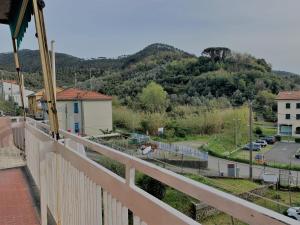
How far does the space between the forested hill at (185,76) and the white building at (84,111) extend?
40.9ft

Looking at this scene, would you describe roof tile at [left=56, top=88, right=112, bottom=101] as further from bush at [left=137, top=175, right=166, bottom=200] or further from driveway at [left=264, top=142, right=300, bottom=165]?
bush at [left=137, top=175, right=166, bottom=200]

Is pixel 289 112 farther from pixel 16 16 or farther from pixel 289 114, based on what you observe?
pixel 16 16

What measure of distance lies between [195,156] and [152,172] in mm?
17094

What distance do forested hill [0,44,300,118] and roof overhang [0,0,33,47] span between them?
29394 millimetres

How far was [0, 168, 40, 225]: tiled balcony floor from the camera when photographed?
240 cm

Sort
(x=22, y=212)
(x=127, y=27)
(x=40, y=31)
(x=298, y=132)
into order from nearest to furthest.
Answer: (x=40, y=31)
(x=22, y=212)
(x=127, y=27)
(x=298, y=132)

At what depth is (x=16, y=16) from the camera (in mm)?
2877

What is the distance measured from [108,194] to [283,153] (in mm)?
23596

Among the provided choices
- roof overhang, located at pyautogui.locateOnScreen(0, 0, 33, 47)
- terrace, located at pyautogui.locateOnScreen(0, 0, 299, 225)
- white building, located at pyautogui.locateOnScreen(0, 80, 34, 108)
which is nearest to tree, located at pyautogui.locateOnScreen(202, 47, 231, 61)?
white building, located at pyautogui.locateOnScreen(0, 80, 34, 108)

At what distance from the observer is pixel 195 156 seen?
17672 mm

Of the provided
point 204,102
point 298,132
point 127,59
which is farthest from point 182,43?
point 298,132

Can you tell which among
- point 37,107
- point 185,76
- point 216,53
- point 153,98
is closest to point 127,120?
point 153,98

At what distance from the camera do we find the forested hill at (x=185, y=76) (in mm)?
40125

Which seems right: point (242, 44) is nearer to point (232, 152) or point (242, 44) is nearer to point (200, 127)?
point (200, 127)
